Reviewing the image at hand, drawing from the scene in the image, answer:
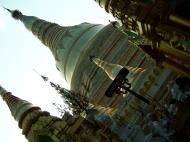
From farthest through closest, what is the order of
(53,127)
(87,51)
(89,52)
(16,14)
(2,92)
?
(16,14), (87,51), (89,52), (2,92), (53,127)

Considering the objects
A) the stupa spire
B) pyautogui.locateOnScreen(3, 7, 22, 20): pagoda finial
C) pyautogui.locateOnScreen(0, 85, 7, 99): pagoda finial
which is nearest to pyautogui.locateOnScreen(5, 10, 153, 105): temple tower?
pyautogui.locateOnScreen(0, 85, 7, 99): pagoda finial

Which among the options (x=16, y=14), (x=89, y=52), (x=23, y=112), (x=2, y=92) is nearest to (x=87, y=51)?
(x=89, y=52)

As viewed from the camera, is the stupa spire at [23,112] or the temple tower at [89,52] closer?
the stupa spire at [23,112]

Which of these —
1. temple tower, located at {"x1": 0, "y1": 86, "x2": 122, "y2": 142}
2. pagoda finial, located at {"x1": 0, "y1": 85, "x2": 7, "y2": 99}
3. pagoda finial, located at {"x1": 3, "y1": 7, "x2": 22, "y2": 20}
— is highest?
pagoda finial, located at {"x1": 3, "y1": 7, "x2": 22, "y2": 20}

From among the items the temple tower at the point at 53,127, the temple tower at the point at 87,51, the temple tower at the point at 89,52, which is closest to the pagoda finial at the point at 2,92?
the temple tower at the point at 53,127

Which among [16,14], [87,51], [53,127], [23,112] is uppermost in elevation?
[87,51]

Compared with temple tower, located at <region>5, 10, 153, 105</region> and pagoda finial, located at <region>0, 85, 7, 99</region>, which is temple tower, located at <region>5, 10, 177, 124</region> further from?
pagoda finial, located at <region>0, 85, 7, 99</region>

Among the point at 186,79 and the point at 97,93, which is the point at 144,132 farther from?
the point at 97,93

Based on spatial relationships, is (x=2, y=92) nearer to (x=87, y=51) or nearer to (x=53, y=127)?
(x=87, y=51)

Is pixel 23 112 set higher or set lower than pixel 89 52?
lower

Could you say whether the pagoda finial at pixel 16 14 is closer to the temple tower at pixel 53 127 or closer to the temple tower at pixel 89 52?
the temple tower at pixel 89 52

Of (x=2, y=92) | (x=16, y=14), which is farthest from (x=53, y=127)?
(x=16, y=14)

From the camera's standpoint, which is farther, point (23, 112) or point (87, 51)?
point (87, 51)

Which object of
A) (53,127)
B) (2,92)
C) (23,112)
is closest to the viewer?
(53,127)
